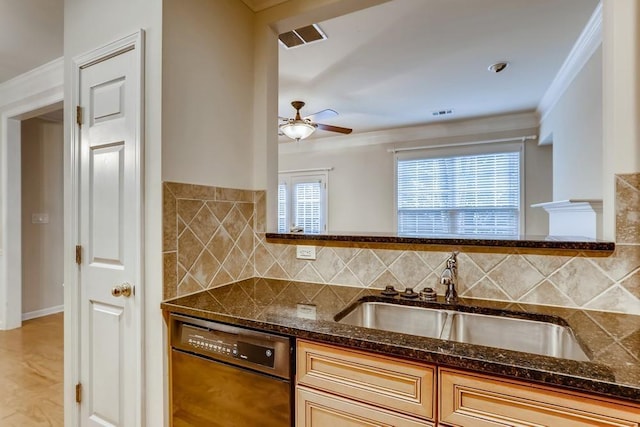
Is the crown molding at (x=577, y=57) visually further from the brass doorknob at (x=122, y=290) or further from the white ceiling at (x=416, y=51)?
the brass doorknob at (x=122, y=290)

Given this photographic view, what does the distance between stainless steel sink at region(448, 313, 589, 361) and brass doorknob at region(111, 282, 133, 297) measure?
141 centimetres

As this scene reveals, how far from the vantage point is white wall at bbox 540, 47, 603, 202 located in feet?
8.13

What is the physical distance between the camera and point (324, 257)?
1.76m

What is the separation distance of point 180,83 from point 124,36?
362mm

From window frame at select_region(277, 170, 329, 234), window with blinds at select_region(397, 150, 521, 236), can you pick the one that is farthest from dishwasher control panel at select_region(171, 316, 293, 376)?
window frame at select_region(277, 170, 329, 234)

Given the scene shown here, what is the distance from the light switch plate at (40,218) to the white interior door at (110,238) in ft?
10.7

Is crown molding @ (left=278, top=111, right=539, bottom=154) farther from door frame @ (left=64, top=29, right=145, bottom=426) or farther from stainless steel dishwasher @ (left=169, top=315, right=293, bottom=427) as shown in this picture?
stainless steel dishwasher @ (left=169, top=315, right=293, bottom=427)

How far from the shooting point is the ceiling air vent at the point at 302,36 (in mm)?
2426

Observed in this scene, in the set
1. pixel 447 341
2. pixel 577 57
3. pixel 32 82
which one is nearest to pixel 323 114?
pixel 577 57

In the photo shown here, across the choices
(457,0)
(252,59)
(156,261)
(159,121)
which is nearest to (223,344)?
(156,261)

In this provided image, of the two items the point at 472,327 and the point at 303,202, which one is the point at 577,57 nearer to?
the point at 472,327

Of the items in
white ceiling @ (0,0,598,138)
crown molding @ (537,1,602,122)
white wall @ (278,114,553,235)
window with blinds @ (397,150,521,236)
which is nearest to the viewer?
white ceiling @ (0,0,598,138)

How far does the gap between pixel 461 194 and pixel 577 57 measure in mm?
2438

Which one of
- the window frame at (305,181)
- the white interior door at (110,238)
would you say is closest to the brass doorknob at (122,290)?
the white interior door at (110,238)
